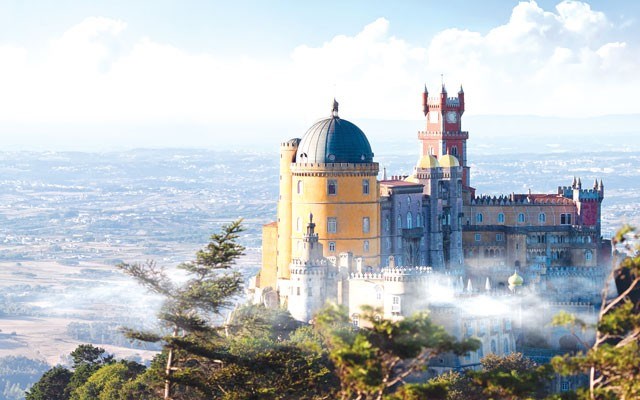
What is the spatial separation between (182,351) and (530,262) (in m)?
59.7

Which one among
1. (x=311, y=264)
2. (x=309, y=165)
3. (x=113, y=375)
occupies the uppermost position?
(x=309, y=165)

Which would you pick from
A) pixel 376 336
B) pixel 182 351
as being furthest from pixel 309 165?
pixel 376 336

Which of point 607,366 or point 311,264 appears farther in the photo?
point 311,264

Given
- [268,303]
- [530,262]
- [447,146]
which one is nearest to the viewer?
[268,303]

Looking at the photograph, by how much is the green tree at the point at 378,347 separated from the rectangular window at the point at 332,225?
5926cm

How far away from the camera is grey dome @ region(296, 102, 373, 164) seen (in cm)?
11044

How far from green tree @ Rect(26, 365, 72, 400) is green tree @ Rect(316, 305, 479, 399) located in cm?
6161

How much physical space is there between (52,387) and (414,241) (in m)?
28.6

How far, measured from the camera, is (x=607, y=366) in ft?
163

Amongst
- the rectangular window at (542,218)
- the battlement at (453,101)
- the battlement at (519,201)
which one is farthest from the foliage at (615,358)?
the battlement at (453,101)

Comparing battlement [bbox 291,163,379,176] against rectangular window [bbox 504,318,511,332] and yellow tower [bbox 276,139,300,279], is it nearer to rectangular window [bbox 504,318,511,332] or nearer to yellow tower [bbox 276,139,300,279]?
yellow tower [bbox 276,139,300,279]

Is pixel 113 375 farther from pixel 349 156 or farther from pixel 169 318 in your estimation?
pixel 169 318

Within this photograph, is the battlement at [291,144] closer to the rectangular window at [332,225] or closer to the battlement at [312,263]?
the rectangular window at [332,225]

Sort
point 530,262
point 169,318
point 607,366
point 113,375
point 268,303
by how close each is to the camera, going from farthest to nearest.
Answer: point 530,262 → point 268,303 → point 113,375 → point 169,318 → point 607,366
